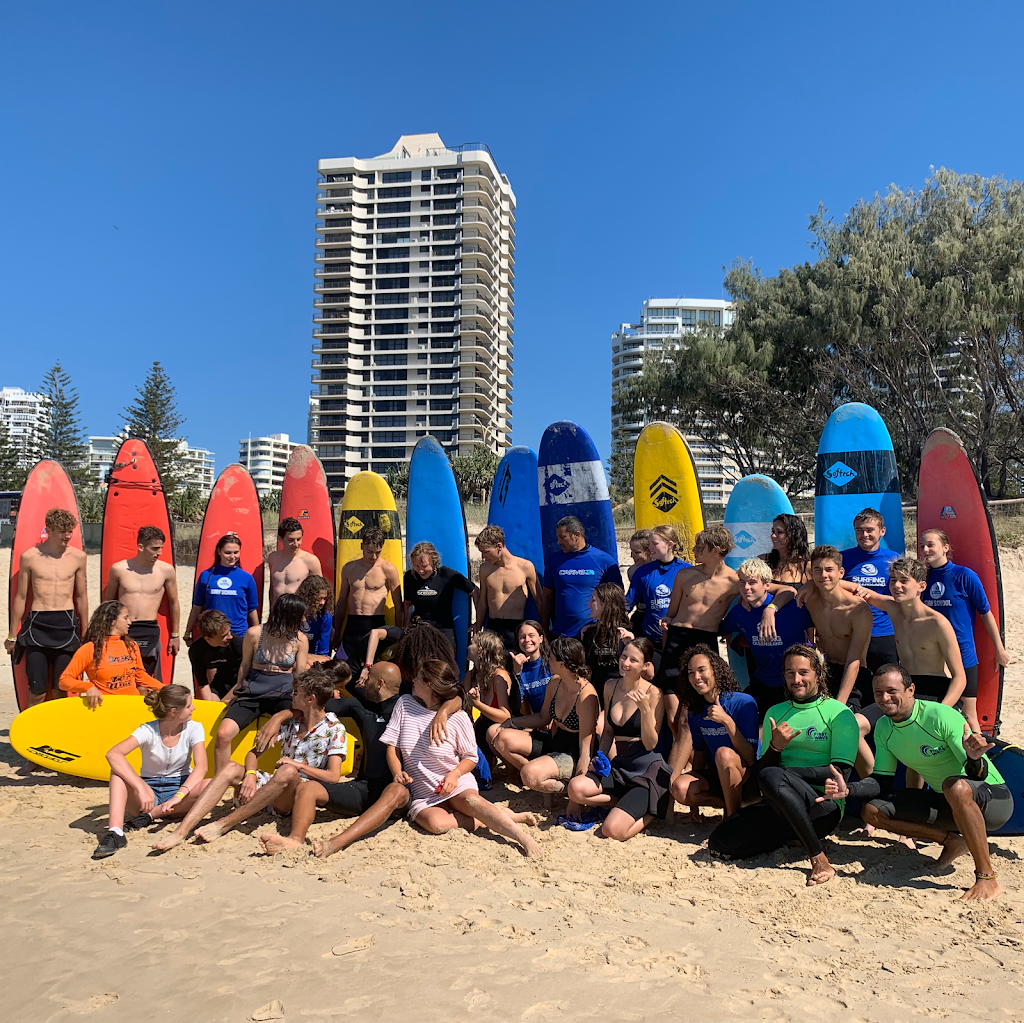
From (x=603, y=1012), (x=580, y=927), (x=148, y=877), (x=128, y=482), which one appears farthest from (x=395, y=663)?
(x=128, y=482)

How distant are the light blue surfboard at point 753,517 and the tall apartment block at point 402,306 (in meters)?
56.2

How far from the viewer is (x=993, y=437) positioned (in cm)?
1667

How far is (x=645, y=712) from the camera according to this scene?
388cm

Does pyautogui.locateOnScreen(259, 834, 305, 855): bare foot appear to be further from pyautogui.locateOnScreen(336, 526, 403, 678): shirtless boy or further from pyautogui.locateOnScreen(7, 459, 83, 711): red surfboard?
pyautogui.locateOnScreen(7, 459, 83, 711): red surfboard

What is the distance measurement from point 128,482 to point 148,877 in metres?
4.04

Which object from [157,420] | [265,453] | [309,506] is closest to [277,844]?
[309,506]

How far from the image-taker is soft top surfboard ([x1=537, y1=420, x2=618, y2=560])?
613cm

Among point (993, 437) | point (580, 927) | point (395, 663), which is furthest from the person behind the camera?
point (993, 437)

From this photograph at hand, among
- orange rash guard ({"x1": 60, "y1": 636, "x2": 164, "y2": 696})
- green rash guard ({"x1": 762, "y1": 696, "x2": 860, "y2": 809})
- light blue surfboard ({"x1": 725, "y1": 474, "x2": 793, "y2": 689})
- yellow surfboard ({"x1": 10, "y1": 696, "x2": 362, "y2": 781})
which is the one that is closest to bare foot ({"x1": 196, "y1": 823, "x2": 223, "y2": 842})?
yellow surfboard ({"x1": 10, "y1": 696, "x2": 362, "y2": 781})

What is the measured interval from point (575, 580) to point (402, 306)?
62773mm

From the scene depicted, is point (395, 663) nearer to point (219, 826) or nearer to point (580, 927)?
point (219, 826)

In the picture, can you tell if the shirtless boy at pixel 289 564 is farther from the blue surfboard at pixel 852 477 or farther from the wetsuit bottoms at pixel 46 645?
the blue surfboard at pixel 852 477

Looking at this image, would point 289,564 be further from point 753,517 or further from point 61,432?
point 61,432

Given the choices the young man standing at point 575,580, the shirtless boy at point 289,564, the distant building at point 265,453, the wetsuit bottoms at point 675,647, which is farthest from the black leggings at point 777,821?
the distant building at point 265,453
